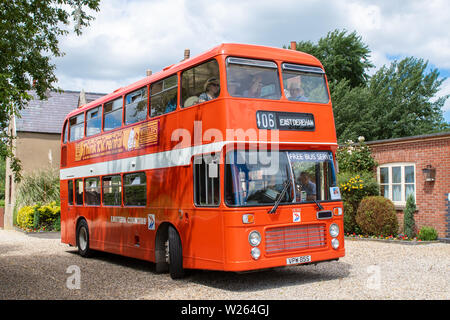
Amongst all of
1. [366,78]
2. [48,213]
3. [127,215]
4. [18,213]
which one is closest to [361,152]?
[127,215]

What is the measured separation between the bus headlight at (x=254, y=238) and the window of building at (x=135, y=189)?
3498 mm

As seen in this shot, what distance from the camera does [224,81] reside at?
8727mm

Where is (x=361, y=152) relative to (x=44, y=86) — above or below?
below

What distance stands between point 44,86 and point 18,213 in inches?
645

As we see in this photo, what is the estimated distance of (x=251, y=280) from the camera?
32.2 feet

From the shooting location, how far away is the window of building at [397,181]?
16.4 m

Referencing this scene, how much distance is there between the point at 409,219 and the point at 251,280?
7887 mm

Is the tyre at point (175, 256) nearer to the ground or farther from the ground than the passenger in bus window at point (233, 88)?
nearer to the ground

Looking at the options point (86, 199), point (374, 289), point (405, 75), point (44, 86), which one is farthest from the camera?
point (405, 75)

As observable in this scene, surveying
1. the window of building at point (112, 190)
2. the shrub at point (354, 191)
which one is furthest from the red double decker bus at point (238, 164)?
the shrub at point (354, 191)

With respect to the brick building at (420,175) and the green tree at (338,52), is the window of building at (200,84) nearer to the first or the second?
the brick building at (420,175)

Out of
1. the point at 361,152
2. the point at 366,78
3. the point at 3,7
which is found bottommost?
the point at 361,152

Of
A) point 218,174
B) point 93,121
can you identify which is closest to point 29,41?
point 93,121

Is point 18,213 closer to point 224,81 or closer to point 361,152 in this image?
point 361,152
